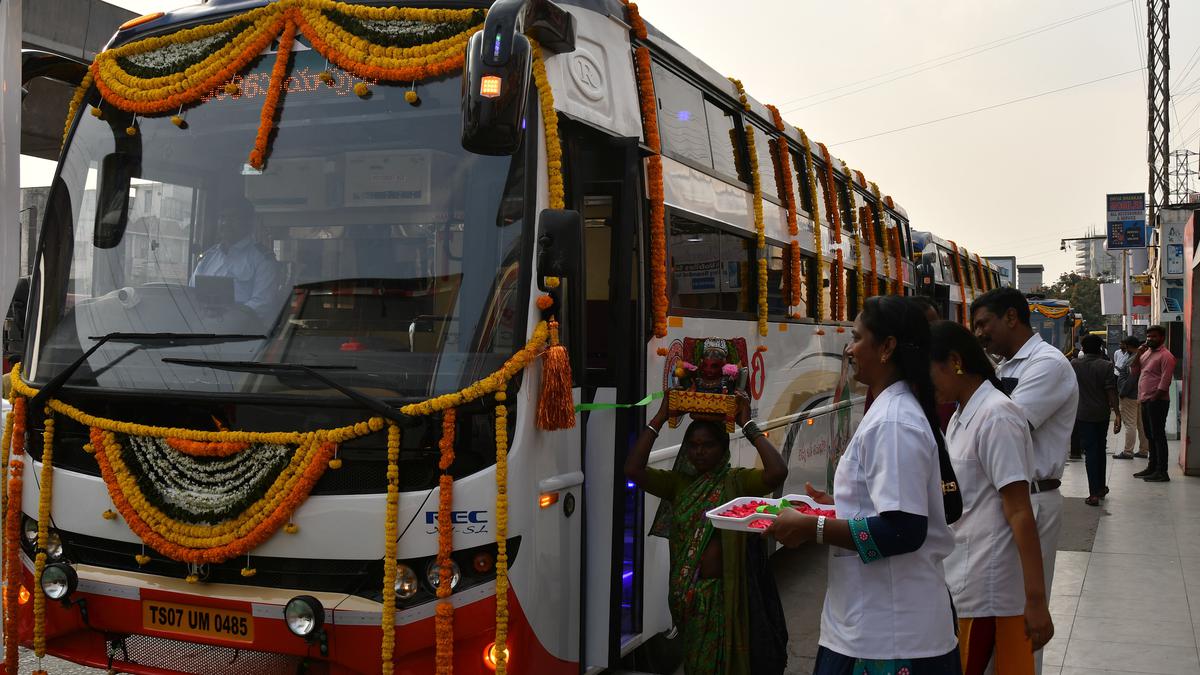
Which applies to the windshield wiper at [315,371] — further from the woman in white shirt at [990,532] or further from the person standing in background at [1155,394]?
the person standing in background at [1155,394]

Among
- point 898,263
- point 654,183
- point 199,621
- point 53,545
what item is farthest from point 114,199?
point 898,263

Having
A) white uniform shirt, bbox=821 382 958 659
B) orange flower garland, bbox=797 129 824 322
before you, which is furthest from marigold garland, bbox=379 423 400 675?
orange flower garland, bbox=797 129 824 322

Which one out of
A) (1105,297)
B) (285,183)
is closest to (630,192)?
(285,183)

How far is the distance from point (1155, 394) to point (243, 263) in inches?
506

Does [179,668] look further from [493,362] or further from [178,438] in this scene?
[493,362]

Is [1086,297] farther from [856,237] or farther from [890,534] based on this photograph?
[890,534]

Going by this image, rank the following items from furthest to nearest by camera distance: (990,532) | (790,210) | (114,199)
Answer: (790,210)
(114,199)
(990,532)

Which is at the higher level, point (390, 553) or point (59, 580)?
point (390, 553)

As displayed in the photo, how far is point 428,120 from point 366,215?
485mm

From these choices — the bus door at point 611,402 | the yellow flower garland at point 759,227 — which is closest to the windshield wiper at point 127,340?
the bus door at point 611,402

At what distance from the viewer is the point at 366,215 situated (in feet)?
15.5

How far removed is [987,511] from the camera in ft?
13.5

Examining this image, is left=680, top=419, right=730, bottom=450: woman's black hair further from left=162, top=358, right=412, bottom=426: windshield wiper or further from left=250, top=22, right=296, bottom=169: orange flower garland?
left=250, top=22, right=296, bottom=169: orange flower garland

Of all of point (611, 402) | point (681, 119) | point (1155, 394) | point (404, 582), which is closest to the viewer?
point (404, 582)
